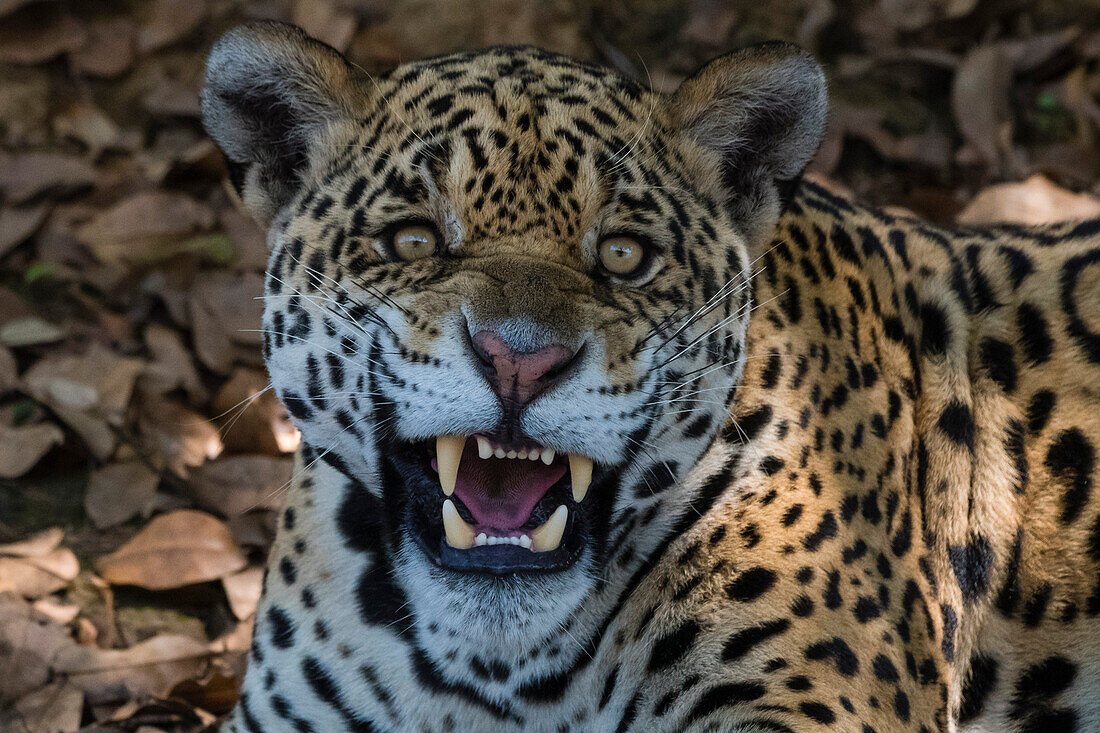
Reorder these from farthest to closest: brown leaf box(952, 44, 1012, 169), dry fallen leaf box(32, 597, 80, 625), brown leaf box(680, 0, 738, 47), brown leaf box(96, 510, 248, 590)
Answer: brown leaf box(680, 0, 738, 47) → brown leaf box(952, 44, 1012, 169) → brown leaf box(96, 510, 248, 590) → dry fallen leaf box(32, 597, 80, 625)

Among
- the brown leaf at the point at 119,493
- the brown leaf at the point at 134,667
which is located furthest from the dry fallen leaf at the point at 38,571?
the brown leaf at the point at 134,667

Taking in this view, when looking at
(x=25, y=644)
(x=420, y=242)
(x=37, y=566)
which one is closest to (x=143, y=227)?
(x=37, y=566)

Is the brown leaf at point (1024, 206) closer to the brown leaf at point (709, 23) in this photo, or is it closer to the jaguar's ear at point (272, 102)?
the brown leaf at point (709, 23)

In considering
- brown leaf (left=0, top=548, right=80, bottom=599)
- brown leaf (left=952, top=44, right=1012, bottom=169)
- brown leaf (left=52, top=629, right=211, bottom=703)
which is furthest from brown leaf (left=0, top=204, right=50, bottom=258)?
brown leaf (left=952, top=44, right=1012, bottom=169)

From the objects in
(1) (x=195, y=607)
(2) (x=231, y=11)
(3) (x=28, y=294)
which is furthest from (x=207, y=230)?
(1) (x=195, y=607)

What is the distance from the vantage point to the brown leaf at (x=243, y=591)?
486 cm

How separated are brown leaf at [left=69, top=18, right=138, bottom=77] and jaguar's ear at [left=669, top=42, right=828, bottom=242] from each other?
4708 millimetres

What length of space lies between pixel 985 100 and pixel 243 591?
16.4 ft

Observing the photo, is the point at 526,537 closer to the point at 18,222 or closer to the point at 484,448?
the point at 484,448

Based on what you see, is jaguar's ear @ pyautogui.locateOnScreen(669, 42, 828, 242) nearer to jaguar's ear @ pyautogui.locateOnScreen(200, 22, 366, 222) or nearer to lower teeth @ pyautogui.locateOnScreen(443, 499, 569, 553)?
jaguar's ear @ pyautogui.locateOnScreen(200, 22, 366, 222)

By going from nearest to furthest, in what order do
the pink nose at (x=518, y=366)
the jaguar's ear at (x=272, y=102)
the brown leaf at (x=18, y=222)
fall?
the pink nose at (x=518, y=366) < the jaguar's ear at (x=272, y=102) < the brown leaf at (x=18, y=222)

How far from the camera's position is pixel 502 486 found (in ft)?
10.2

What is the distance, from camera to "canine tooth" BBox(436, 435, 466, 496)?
3.06m

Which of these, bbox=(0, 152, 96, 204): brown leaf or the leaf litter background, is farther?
bbox=(0, 152, 96, 204): brown leaf
